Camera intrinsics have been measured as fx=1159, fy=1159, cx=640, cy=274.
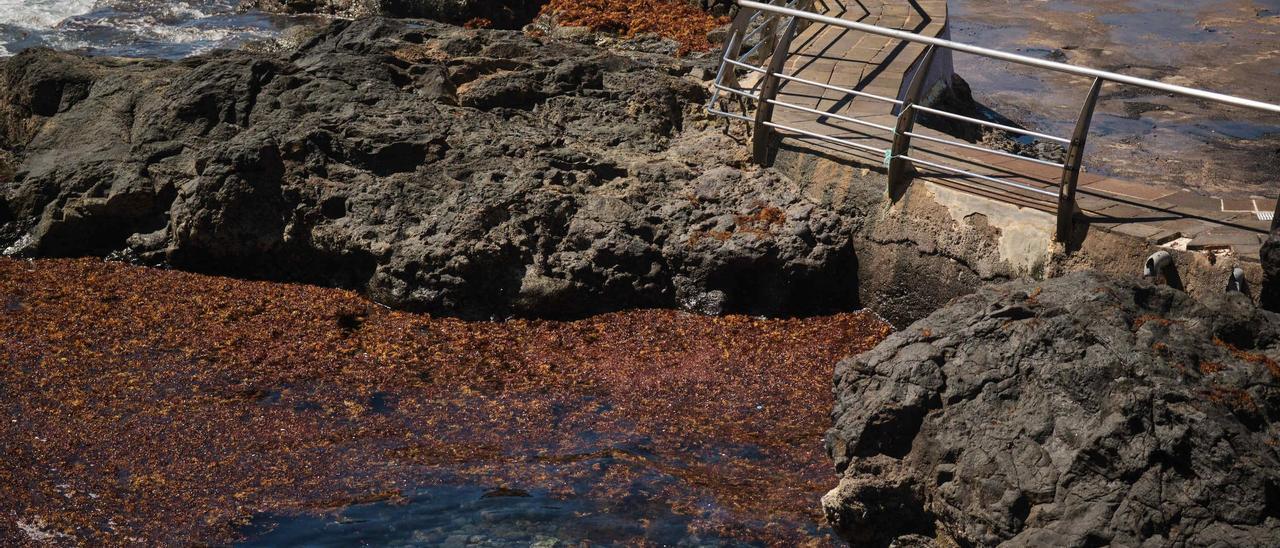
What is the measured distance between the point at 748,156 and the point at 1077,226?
2219 mm

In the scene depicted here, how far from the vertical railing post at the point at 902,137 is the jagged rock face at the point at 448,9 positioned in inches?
282

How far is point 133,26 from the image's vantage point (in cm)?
1481

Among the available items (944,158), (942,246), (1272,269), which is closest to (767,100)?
(944,158)

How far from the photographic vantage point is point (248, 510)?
15.9 ft

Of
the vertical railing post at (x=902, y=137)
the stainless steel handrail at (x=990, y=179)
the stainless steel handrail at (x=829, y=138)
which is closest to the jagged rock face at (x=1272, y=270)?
the stainless steel handrail at (x=990, y=179)

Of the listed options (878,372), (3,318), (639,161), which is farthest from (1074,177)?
(3,318)

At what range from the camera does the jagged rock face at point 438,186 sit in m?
6.89

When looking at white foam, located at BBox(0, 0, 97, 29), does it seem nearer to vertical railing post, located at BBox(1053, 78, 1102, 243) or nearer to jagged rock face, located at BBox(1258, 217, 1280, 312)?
vertical railing post, located at BBox(1053, 78, 1102, 243)

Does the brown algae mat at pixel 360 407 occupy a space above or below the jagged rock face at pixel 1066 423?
below

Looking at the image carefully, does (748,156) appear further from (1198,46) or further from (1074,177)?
(1198,46)

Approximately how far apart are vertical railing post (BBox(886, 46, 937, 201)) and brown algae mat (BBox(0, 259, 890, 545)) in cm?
78

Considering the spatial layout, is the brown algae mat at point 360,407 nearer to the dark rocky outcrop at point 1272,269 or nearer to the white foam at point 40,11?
the dark rocky outcrop at point 1272,269

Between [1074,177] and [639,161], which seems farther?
[639,161]

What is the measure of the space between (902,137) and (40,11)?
13.3m
